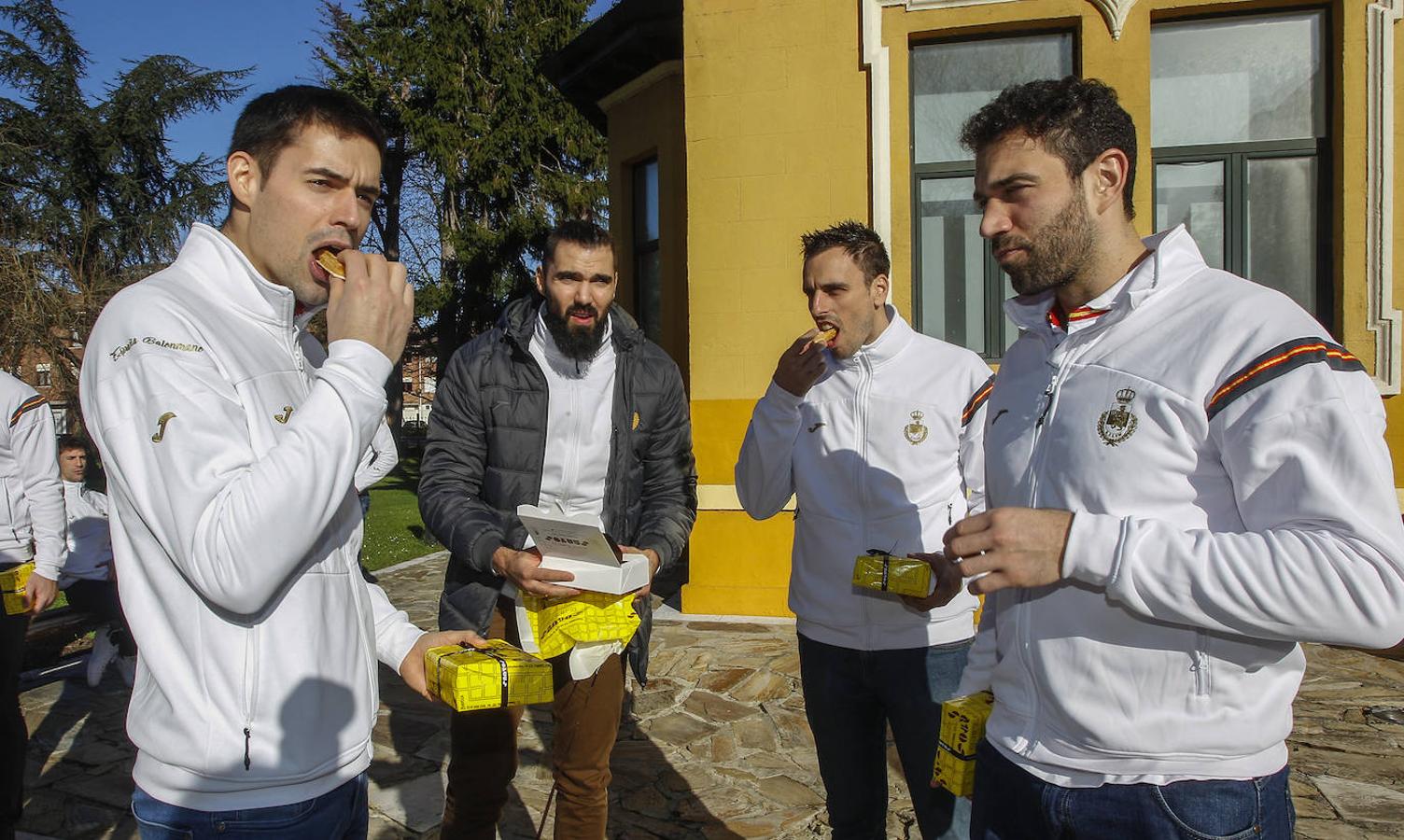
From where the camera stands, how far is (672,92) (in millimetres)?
9070

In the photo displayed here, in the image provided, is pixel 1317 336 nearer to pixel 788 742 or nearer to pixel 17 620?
pixel 788 742

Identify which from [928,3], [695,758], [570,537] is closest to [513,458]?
[570,537]

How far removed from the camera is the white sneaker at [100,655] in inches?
247

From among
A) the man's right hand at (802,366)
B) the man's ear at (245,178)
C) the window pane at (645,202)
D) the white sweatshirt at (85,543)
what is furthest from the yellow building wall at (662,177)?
the man's ear at (245,178)

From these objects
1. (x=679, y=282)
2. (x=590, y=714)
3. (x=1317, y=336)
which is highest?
(x=679, y=282)

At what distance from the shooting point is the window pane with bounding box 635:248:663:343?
10117 millimetres

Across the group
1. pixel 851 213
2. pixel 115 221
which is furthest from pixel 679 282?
pixel 115 221

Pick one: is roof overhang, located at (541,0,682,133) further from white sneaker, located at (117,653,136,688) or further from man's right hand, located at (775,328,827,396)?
white sneaker, located at (117,653,136,688)

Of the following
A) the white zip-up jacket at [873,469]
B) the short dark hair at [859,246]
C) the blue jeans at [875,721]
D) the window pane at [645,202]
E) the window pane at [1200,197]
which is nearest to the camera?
the blue jeans at [875,721]

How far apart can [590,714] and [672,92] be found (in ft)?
24.1

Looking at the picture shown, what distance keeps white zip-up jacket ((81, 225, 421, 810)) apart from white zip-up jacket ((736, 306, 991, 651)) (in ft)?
5.72

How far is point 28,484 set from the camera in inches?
177

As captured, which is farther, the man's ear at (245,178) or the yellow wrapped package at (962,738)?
the yellow wrapped package at (962,738)

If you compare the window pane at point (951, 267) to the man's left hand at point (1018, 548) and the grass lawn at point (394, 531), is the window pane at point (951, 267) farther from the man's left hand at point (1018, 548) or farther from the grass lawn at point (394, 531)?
the man's left hand at point (1018, 548)
